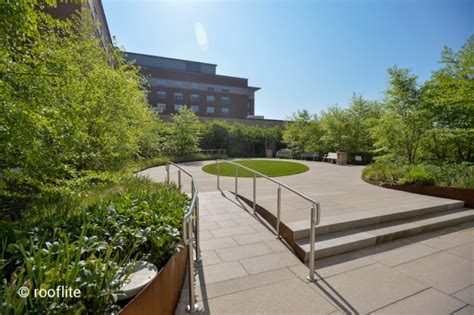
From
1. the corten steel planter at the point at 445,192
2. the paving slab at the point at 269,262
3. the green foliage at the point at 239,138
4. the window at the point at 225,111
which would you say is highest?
the window at the point at 225,111

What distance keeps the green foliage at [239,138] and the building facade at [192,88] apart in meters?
15.8

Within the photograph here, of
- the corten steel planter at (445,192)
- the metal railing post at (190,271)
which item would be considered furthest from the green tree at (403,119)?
the metal railing post at (190,271)

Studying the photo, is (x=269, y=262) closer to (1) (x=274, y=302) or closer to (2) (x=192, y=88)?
(1) (x=274, y=302)

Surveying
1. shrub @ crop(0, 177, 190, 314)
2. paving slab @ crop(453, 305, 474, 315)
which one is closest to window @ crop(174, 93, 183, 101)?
shrub @ crop(0, 177, 190, 314)

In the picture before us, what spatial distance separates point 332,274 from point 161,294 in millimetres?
2072

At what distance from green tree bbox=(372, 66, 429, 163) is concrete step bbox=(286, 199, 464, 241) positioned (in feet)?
13.5

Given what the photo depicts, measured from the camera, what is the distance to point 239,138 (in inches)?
824

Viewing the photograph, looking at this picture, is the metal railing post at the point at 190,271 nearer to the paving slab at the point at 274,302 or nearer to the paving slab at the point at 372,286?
the paving slab at the point at 274,302

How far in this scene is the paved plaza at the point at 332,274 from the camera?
2.17 metres

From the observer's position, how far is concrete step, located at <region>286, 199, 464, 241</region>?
3495 mm

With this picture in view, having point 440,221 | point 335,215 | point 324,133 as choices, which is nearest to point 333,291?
point 335,215

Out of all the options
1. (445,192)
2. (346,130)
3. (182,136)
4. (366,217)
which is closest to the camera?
(366,217)

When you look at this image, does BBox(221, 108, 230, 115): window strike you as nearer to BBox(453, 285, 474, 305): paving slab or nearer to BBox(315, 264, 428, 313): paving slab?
BBox(315, 264, 428, 313): paving slab

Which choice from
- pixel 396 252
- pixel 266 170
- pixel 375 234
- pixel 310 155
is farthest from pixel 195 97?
pixel 396 252
